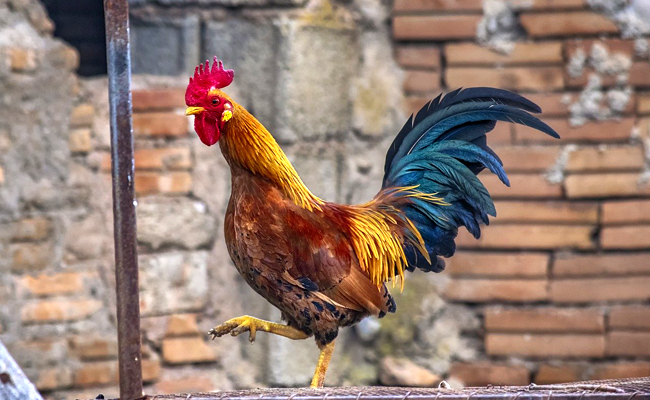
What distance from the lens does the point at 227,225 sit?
1.55 metres

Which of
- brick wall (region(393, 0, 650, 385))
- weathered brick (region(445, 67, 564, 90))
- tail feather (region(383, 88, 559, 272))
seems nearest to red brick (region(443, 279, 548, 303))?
brick wall (region(393, 0, 650, 385))

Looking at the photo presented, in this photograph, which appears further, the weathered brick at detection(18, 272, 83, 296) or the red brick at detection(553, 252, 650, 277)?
the red brick at detection(553, 252, 650, 277)

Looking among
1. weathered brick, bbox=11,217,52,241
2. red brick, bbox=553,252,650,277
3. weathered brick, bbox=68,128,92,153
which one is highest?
weathered brick, bbox=68,128,92,153

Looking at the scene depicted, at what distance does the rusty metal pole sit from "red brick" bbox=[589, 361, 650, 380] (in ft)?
5.72

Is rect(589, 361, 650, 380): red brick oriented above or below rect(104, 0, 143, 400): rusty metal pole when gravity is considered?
below

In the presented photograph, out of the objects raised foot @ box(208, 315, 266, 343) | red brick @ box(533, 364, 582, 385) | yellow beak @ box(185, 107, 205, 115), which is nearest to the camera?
yellow beak @ box(185, 107, 205, 115)

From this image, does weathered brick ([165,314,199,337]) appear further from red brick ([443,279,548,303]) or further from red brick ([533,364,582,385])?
red brick ([533,364,582,385])

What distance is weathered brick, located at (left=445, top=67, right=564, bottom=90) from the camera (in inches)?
98.8

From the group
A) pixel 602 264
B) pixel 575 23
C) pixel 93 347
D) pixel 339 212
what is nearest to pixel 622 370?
pixel 602 264

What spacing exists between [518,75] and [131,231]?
64.4 inches

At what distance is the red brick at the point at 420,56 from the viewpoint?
254cm

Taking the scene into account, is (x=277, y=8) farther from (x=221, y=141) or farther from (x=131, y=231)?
(x=131, y=231)

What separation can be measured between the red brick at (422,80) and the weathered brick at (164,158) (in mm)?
746

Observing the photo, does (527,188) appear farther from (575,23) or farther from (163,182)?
(163,182)
